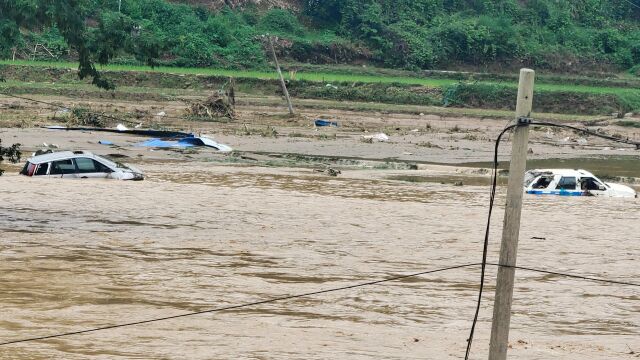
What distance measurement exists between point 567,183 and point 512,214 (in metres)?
21.7

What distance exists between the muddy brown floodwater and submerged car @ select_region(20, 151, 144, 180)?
0.41 m

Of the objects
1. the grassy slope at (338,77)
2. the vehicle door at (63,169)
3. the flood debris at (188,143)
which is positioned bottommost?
the flood debris at (188,143)

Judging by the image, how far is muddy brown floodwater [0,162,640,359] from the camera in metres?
13.8

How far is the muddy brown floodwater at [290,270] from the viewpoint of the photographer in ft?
45.2

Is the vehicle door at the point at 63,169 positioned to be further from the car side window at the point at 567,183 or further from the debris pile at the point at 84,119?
the debris pile at the point at 84,119

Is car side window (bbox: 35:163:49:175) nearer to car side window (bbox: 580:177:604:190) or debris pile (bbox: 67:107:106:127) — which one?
car side window (bbox: 580:177:604:190)

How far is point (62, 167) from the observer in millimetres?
29141

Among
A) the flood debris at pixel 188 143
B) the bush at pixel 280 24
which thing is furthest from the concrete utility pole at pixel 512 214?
the bush at pixel 280 24

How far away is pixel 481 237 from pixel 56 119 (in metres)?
30.1

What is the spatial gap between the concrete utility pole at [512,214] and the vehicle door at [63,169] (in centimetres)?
2001

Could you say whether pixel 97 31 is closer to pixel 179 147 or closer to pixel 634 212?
pixel 634 212

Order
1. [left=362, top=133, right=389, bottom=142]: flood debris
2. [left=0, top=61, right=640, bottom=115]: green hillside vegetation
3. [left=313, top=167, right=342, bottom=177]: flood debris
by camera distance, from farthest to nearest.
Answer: [left=0, top=61, right=640, bottom=115]: green hillside vegetation
[left=362, top=133, right=389, bottom=142]: flood debris
[left=313, top=167, right=342, bottom=177]: flood debris

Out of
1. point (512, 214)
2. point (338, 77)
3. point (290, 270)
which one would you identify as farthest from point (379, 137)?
point (512, 214)


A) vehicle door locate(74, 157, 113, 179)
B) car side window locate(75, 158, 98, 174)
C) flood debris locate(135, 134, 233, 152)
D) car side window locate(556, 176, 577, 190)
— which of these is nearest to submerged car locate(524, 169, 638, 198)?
car side window locate(556, 176, 577, 190)
